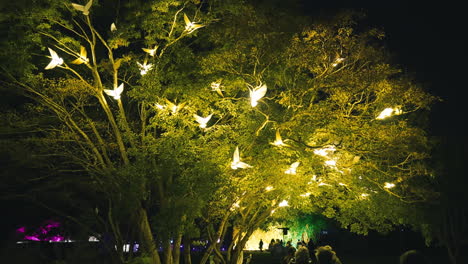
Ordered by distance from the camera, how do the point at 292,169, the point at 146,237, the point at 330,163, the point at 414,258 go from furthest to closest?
the point at 330,163 < the point at 292,169 < the point at 146,237 < the point at 414,258

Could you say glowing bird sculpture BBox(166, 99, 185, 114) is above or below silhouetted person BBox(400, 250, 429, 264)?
above

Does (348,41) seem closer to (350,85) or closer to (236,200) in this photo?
(350,85)

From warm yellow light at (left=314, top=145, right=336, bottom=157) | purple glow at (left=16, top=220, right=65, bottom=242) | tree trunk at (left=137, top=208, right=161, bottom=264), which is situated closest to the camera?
warm yellow light at (left=314, top=145, right=336, bottom=157)

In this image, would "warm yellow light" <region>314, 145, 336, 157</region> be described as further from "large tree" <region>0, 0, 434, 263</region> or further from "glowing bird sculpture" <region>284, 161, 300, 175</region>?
"glowing bird sculpture" <region>284, 161, 300, 175</region>

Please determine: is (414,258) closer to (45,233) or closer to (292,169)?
(292,169)

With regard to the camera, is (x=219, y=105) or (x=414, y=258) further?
(x=219, y=105)

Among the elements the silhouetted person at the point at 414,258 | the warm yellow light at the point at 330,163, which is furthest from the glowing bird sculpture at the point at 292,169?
the silhouetted person at the point at 414,258

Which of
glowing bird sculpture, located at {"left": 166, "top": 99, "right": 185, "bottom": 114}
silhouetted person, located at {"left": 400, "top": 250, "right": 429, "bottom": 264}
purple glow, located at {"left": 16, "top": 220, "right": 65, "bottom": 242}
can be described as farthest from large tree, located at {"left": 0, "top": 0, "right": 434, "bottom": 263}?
purple glow, located at {"left": 16, "top": 220, "right": 65, "bottom": 242}

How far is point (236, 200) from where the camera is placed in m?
10.3

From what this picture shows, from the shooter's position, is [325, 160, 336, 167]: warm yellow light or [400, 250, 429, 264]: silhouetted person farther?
[325, 160, 336, 167]: warm yellow light

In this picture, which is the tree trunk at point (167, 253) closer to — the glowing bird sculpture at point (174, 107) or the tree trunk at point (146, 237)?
the tree trunk at point (146, 237)

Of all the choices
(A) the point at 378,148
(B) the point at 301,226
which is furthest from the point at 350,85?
(B) the point at 301,226

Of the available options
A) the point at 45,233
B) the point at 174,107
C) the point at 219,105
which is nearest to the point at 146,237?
the point at 174,107

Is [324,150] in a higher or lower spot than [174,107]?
lower
